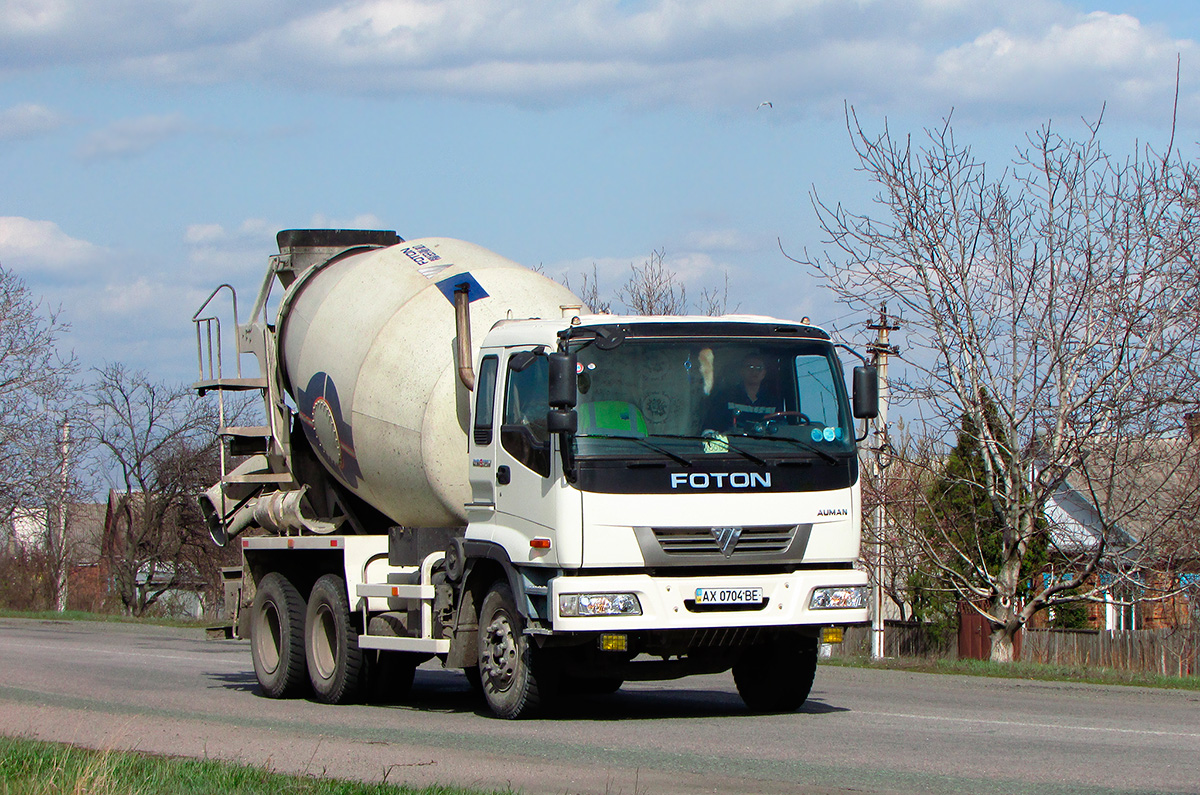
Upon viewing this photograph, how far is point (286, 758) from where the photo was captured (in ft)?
27.9

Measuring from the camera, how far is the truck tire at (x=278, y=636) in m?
13.1

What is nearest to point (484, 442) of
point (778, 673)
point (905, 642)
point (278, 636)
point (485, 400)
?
point (485, 400)

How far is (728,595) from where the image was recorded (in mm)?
9680

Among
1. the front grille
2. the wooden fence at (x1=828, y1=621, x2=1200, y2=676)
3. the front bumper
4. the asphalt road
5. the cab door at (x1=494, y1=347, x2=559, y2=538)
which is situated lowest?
the wooden fence at (x1=828, y1=621, x2=1200, y2=676)

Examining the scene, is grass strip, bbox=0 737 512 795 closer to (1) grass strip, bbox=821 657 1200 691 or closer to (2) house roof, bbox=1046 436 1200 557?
(1) grass strip, bbox=821 657 1200 691

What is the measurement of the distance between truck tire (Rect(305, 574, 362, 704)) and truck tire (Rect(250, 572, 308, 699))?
0.37ft

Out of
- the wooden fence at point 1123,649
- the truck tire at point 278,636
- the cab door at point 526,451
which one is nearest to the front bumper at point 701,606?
the cab door at point 526,451

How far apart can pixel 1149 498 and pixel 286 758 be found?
14241 mm

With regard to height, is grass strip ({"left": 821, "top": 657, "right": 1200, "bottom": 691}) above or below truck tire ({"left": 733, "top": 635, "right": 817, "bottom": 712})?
below

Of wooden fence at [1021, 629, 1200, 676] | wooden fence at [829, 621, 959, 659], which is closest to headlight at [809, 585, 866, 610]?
wooden fence at [1021, 629, 1200, 676]

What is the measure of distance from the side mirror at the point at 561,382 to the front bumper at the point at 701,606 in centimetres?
115

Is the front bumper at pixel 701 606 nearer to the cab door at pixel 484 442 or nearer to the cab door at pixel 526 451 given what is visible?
the cab door at pixel 526 451

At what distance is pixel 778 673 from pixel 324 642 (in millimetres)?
4267

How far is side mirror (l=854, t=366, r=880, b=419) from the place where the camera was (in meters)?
10.1
